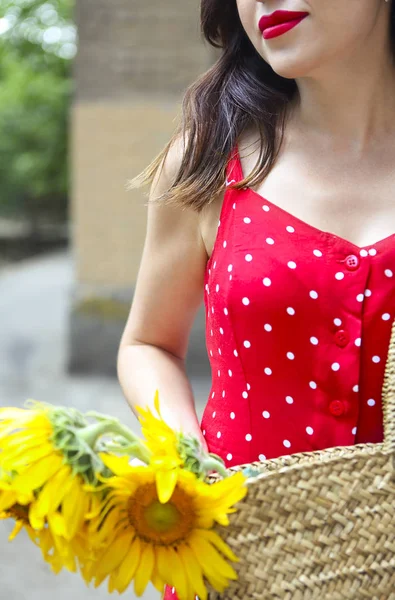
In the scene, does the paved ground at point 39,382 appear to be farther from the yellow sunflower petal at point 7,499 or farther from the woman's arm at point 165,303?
the yellow sunflower petal at point 7,499

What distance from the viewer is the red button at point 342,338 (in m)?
1.30

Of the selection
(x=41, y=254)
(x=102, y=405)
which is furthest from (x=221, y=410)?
(x=41, y=254)

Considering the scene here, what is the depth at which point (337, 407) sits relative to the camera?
A: 1.32 metres

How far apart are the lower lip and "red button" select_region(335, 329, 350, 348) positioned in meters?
0.46

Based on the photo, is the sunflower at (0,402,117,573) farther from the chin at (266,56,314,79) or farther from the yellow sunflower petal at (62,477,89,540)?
the chin at (266,56,314,79)

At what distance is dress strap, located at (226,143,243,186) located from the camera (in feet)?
4.84

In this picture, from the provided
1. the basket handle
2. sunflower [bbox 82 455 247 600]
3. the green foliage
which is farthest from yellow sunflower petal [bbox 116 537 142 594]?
the green foliage

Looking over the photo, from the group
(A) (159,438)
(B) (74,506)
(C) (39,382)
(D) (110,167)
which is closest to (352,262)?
(A) (159,438)

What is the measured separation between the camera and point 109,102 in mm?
6121

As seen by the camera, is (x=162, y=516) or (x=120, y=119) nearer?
(x=162, y=516)

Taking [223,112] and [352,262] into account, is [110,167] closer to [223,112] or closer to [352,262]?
[223,112]

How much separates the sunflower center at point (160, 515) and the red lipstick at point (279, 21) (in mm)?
717

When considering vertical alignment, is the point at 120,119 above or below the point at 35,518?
below

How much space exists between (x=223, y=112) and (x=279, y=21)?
0.30 meters
